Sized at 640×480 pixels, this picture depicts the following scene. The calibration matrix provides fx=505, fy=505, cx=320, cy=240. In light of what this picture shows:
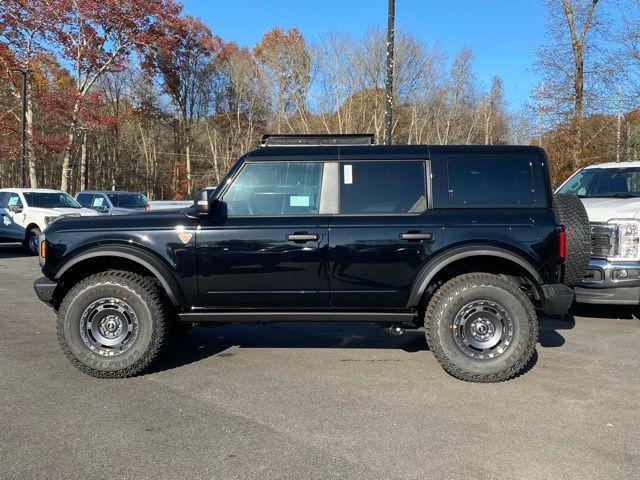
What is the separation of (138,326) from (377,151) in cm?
270

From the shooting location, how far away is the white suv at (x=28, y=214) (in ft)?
47.7

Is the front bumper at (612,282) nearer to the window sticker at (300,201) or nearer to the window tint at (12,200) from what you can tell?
the window sticker at (300,201)

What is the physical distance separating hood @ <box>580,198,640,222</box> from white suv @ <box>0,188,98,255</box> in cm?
1292

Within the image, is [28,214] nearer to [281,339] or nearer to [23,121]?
[23,121]

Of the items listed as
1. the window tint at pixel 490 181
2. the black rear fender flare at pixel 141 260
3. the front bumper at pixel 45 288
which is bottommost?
the front bumper at pixel 45 288

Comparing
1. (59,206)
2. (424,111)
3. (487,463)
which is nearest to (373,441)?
(487,463)

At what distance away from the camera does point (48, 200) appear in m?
15.3

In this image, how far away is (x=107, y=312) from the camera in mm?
4617

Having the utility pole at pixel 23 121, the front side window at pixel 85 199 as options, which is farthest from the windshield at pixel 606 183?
the utility pole at pixel 23 121

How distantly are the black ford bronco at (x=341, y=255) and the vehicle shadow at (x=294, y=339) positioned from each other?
76 cm

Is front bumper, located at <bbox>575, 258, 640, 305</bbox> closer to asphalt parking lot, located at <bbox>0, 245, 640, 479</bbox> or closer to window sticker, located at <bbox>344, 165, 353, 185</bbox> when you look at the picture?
asphalt parking lot, located at <bbox>0, 245, 640, 479</bbox>

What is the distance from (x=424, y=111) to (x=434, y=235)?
93.8 feet

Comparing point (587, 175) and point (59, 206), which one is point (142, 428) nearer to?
point (587, 175)

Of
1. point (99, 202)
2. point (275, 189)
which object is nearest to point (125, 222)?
point (275, 189)
